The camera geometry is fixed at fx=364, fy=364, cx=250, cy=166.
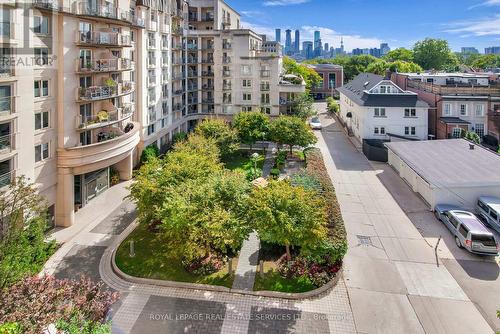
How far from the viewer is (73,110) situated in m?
26.6

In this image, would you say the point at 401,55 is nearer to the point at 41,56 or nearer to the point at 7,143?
the point at 41,56

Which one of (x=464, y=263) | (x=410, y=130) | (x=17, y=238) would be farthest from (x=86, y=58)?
(x=410, y=130)

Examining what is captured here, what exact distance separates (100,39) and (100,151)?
29.1 ft

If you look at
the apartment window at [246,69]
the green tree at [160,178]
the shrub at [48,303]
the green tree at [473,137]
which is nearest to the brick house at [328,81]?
the apartment window at [246,69]

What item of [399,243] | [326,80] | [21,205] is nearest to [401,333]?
[399,243]

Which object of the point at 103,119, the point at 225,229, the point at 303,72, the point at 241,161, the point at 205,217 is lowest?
the point at 225,229

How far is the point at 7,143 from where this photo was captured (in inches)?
811

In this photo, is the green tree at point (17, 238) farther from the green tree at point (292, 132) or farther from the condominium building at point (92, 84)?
the green tree at point (292, 132)

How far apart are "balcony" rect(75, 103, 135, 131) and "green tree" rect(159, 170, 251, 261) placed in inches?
446

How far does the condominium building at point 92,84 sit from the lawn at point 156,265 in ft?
23.3

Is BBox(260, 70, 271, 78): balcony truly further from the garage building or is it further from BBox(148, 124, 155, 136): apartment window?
the garage building

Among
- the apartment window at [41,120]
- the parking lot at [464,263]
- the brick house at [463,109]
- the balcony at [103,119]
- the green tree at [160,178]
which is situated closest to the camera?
the parking lot at [464,263]

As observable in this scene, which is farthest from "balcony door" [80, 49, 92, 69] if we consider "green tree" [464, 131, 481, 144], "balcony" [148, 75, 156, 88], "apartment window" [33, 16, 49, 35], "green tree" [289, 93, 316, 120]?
"green tree" [464, 131, 481, 144]

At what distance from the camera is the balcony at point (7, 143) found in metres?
20.2
